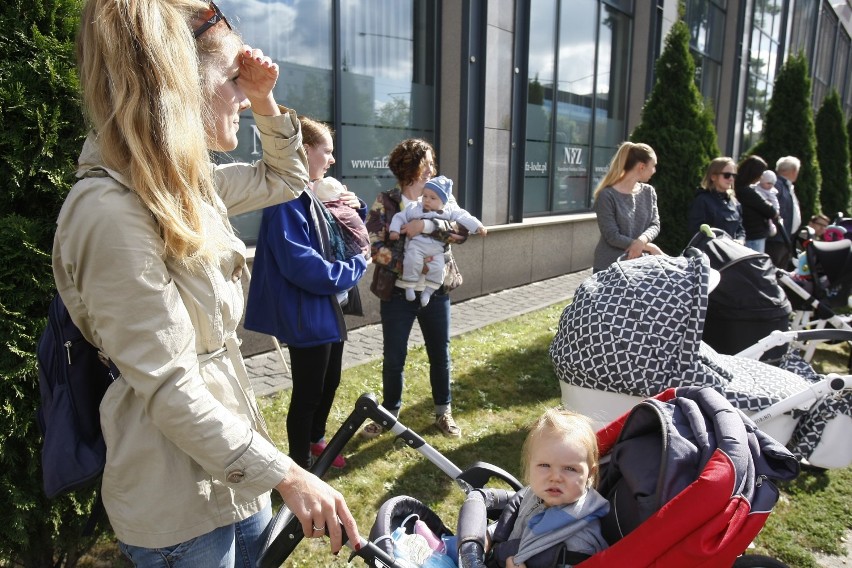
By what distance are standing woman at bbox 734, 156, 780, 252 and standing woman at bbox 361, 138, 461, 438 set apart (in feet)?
16.2

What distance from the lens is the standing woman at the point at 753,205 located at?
7293 mm

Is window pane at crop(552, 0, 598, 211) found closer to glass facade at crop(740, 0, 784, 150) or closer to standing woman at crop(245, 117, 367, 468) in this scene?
standing woman at crop(245, 117, 367, 468)

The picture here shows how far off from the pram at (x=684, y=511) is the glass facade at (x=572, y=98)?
313 inches

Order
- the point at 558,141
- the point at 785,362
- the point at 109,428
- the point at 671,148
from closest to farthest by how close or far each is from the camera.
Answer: the point at 109,428 → the point at 785,362 → the point at 671,148 → the point at 558,141

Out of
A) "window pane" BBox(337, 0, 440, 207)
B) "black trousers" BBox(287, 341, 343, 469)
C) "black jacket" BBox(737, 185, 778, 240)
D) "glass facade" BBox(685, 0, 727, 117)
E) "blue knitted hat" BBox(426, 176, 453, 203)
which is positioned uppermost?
"glass facade" BBox(685, 0, 727, 117)

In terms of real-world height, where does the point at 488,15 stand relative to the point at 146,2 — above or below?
above

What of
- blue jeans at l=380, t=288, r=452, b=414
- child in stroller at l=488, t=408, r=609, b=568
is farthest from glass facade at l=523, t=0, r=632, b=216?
child in stroller at l=488, t=408, r=609, b=568

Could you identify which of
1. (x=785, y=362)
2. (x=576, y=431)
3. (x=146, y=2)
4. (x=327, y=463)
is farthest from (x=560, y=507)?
(x=785, y=362)

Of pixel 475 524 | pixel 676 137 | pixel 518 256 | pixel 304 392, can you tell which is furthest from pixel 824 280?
pixel 475 524

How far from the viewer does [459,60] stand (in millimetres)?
8062

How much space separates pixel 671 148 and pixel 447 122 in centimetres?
289

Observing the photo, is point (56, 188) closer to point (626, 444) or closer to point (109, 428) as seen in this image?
point (109, 428)

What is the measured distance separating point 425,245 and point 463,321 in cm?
347

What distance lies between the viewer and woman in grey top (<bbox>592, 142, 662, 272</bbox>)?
5090 mm
